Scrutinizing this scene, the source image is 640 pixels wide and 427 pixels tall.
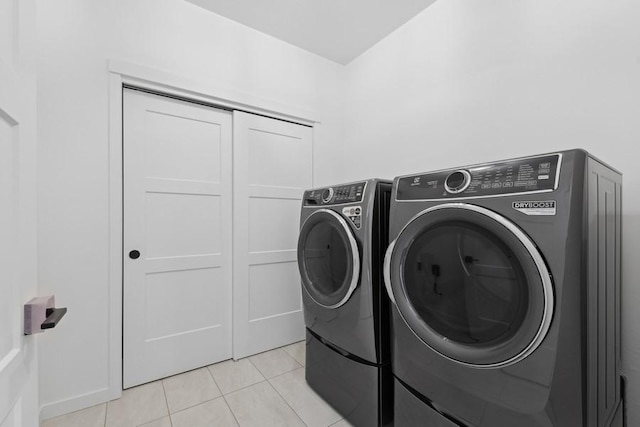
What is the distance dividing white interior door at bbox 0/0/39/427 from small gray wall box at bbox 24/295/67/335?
0.01 m

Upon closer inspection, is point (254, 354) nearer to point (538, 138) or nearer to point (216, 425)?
point (216, 425)

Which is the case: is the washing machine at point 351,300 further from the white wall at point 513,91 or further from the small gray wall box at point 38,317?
the small gray wall box at point 38,317

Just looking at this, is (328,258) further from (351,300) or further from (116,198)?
(116,198)

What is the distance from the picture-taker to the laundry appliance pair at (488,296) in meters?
0.82

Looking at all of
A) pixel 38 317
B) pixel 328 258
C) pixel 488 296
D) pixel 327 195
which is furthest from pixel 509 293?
pixel 38 317

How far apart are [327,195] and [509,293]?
3.37 ft

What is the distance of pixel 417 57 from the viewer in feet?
7.12

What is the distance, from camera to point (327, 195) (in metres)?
1.70

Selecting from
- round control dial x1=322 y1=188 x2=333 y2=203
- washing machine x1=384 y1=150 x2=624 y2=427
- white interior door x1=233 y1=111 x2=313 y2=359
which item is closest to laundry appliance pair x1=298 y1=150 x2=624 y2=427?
washing machine x1=384 y1=150 x2=624 y2=427

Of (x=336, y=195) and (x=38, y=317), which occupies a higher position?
(x=336, y=195)

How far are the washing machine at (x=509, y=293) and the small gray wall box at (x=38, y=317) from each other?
1.08 m

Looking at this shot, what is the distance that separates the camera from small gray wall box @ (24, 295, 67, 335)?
645mm

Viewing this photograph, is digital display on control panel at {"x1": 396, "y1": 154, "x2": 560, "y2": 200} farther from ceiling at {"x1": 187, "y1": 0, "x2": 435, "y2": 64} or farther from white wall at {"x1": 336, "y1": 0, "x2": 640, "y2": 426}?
ceiling at {"x1": 187, "y1": 0, "x2": 435, "y2": 64}

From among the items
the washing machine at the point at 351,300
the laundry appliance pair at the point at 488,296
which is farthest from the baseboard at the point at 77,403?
the laundry appliance pair at the point at 488,296
